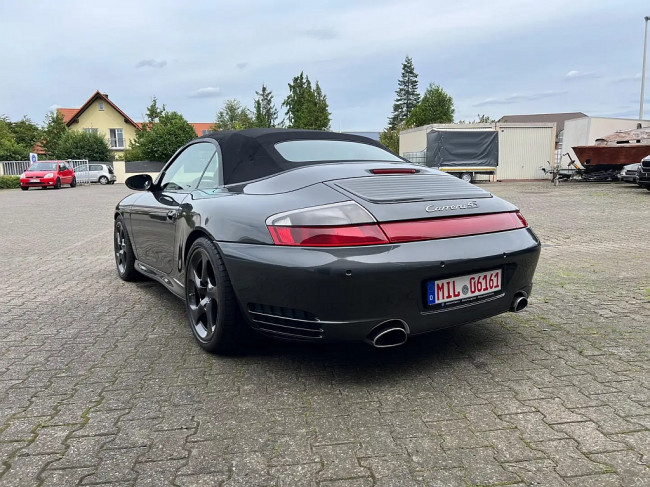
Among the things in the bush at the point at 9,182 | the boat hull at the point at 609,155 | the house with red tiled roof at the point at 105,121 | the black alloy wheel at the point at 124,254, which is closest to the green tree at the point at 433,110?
the house with red tiled roof at the point at 105,121

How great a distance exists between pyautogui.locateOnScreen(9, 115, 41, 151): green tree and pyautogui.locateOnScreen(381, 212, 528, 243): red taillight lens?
210 ft

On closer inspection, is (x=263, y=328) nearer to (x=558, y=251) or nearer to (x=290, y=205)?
(x=290, y=205)

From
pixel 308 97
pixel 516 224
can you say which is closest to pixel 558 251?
pixel 516 224

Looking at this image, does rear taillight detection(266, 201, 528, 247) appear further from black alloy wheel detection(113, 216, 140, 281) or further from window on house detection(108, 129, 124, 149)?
window on house detection(108, 129, 124, 149)

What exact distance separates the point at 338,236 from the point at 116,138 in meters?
64.1

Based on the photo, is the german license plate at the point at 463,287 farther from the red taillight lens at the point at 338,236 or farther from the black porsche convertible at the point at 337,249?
the red taillight lens at the point at 338,236

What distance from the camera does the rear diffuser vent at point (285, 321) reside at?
2.75 meters

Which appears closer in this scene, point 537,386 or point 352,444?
point 352,444

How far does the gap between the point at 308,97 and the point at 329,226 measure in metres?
56.5

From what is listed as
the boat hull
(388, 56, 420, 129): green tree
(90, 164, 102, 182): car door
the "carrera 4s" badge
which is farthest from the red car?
(388, 56, 420, 129): green tree

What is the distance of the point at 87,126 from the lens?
59688 millimetres

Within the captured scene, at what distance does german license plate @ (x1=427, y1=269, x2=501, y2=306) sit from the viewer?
2787mm

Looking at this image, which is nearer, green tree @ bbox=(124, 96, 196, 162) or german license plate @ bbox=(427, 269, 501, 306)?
german license plate @ bbox=(427, 269, 501, 306)

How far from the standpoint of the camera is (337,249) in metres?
2.64
